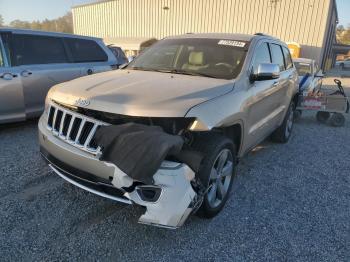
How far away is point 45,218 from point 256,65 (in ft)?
9.35

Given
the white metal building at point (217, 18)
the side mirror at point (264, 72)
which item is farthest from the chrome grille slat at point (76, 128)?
the white metal building at point (217, 18)

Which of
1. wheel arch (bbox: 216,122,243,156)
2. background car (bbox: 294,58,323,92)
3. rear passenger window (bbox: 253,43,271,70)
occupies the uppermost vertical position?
rear passenger window (bbox: 253,43,271,70)

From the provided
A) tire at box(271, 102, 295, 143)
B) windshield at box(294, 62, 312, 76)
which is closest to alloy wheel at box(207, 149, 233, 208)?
tire at box(271, 102, 295, 143)

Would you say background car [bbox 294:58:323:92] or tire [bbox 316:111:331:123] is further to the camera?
background car [bbox 294:58:323:92]

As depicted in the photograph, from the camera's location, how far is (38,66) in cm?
557

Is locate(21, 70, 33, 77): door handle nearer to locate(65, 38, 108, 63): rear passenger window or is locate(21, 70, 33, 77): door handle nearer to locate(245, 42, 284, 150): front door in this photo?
locate(65, 38, 108, 63): rear passenger window

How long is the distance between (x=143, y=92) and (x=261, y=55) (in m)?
2.03

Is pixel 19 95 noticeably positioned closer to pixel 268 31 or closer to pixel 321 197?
pixel 321 197

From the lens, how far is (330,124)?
7816 mm

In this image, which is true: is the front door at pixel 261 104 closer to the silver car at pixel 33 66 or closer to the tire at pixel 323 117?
the silver car at pixel 33 66

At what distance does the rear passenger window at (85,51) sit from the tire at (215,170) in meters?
4.38

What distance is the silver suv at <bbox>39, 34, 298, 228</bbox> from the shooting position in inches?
93.0

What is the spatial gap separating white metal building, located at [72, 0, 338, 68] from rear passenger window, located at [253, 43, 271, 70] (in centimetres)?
1823

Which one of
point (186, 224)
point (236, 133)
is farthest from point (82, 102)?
point (236, 133)
